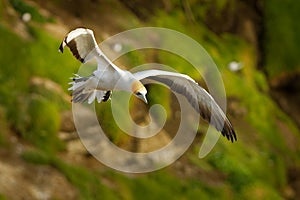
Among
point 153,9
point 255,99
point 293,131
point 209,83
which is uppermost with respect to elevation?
point 153,9

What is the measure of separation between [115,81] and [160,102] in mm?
14277

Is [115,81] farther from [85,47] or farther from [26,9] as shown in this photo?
[26,9]

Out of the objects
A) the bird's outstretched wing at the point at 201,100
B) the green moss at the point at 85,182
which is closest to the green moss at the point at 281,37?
A: the green moss at the point at 85,182

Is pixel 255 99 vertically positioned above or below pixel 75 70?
below

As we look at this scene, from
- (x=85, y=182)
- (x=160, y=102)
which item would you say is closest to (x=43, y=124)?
(x=85, y=182)

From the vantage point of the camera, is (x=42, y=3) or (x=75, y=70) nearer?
(x=75, y=70)

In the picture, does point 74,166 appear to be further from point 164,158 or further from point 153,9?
point 153,9

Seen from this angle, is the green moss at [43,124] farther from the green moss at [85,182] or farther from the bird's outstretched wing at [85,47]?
the bird's outstretched wing at [85,47]

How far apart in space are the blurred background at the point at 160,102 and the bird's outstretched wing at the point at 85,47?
6.48 metres

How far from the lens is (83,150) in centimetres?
2148

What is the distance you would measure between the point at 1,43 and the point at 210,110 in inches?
398

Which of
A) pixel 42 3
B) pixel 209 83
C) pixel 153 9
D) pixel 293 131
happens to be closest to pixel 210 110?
pixel 42 3

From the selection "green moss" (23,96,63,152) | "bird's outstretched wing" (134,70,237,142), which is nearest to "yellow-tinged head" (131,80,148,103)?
"bird's outstretched wing" (134,70,237,142)

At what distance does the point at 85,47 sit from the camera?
40.3ft
